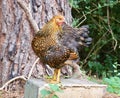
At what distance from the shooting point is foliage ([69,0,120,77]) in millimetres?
8742

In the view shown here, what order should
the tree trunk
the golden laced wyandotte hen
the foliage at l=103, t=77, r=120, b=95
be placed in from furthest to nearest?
1. the tree trunk
2. the foliage at l=103, t=77, r=120, b=95
3. the golden laced wyandotte hen

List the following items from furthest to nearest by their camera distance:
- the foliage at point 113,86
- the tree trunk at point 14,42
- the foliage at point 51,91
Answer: the tree trunk at point 14,42 → the foliage at point 113,86 → the foliage at point 51,91

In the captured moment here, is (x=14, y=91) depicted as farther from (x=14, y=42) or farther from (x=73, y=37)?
(x=73, y=37)

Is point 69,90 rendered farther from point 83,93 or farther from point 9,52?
point 9,52

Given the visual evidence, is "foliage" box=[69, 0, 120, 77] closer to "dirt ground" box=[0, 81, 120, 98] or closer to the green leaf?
"dirt ground" box=[0, 81, 120, 98]

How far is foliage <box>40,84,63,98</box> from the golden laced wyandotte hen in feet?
0.61

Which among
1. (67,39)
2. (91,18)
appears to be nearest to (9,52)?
(67,39)

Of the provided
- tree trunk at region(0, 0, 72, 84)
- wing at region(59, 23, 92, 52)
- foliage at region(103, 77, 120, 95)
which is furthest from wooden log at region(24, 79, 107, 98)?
tree trunk at region(0, 0, 72, 84)

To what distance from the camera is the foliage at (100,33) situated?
8.74 metres

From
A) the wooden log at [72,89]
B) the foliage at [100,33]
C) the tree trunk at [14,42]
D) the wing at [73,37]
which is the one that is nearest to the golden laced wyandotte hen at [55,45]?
the wing at [73,37]

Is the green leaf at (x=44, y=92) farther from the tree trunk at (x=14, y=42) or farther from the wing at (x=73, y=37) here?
the tree trunk at (x=14, y=42)

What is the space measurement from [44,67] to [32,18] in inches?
25.1

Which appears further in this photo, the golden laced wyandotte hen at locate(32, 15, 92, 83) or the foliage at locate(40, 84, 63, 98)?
the golden laced wyandotte hen at locate(32, 15, 92, 83)

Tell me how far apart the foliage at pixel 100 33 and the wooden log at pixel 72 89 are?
13.1 feet
